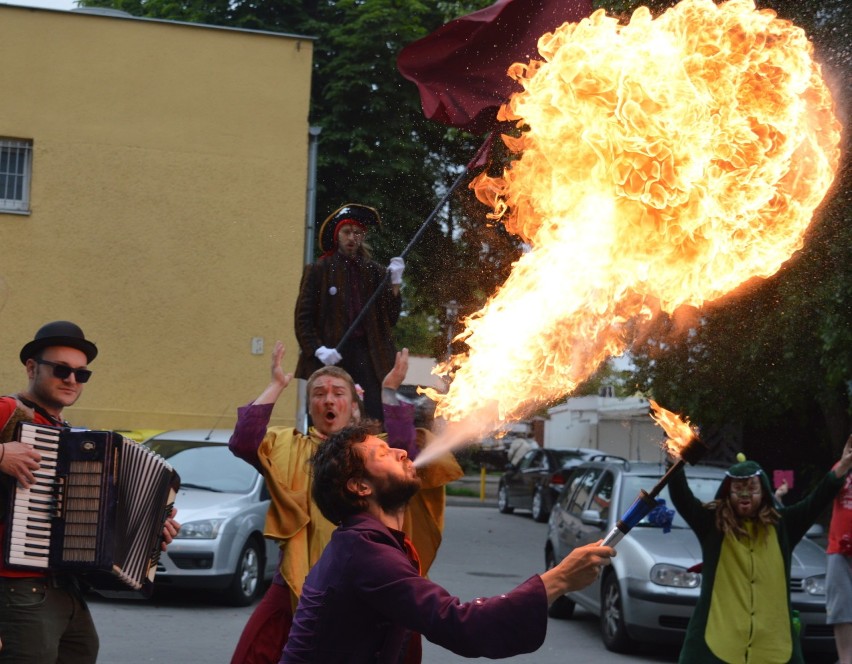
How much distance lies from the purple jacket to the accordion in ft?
5.44

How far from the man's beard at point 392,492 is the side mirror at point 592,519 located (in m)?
6.96

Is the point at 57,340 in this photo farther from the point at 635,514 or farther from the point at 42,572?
the point at 635,514

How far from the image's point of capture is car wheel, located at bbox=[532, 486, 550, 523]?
81.2 ft

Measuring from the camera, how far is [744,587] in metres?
6.69

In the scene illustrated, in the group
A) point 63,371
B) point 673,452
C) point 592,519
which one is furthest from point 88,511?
point 592,519

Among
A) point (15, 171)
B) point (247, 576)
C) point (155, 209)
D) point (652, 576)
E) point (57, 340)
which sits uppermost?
point (15, 171)

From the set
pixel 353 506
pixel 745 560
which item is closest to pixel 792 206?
pixel 745 560

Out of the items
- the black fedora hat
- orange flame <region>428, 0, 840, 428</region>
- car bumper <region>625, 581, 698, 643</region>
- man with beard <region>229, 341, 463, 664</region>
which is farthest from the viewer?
car bumper <region>625, 581, 698, 643</region>

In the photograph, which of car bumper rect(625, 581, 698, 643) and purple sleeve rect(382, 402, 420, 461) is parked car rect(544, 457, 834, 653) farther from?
purple sleeve rect(382, 402, 420, 461)

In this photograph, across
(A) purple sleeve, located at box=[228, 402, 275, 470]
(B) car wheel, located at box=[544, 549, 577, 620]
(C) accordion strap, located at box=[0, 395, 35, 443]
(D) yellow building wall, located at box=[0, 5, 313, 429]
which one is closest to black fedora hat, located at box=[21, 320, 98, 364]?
(C) accordion strap, located at box=[0, 395, 35, 443]

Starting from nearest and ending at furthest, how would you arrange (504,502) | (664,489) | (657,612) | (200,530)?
1. (657,612)
2. (664,489)
3. (200,530)
4. (504,502)

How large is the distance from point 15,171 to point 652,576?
14.8 meters

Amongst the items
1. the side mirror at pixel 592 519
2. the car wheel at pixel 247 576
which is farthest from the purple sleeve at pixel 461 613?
the car wheel at pixel 247 576

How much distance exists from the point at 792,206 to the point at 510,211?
1.67 metres
